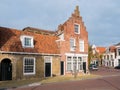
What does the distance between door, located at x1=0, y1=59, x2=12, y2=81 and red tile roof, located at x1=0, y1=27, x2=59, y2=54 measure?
1.60 m

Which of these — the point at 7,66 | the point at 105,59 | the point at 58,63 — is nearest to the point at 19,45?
the point at 7,66

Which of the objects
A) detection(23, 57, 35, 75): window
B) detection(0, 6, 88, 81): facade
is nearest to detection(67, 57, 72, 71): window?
detection(0, 6, 88, 81): facade

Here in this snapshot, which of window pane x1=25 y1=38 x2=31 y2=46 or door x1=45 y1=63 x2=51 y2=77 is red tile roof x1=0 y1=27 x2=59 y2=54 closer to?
window pane x1=25 y1=38 x2=31 y2=46

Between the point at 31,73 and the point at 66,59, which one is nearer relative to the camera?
the point at 31,73

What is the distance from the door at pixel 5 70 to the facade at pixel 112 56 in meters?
49.3

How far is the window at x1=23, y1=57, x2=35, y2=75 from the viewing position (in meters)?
28.9

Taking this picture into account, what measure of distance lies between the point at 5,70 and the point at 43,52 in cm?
A: 646

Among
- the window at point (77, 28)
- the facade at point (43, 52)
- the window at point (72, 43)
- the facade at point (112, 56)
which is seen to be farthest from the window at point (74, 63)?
the facade at point (112, 56)

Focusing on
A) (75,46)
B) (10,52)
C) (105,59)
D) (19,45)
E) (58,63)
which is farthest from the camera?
(105,59)

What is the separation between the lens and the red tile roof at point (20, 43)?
27.7 metres

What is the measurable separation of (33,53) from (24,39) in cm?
227

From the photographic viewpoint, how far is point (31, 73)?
29609 mm

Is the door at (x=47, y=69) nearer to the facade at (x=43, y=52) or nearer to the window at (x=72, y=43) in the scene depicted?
the facade at (x=43, y=52)

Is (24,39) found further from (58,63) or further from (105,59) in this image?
(105,59)
